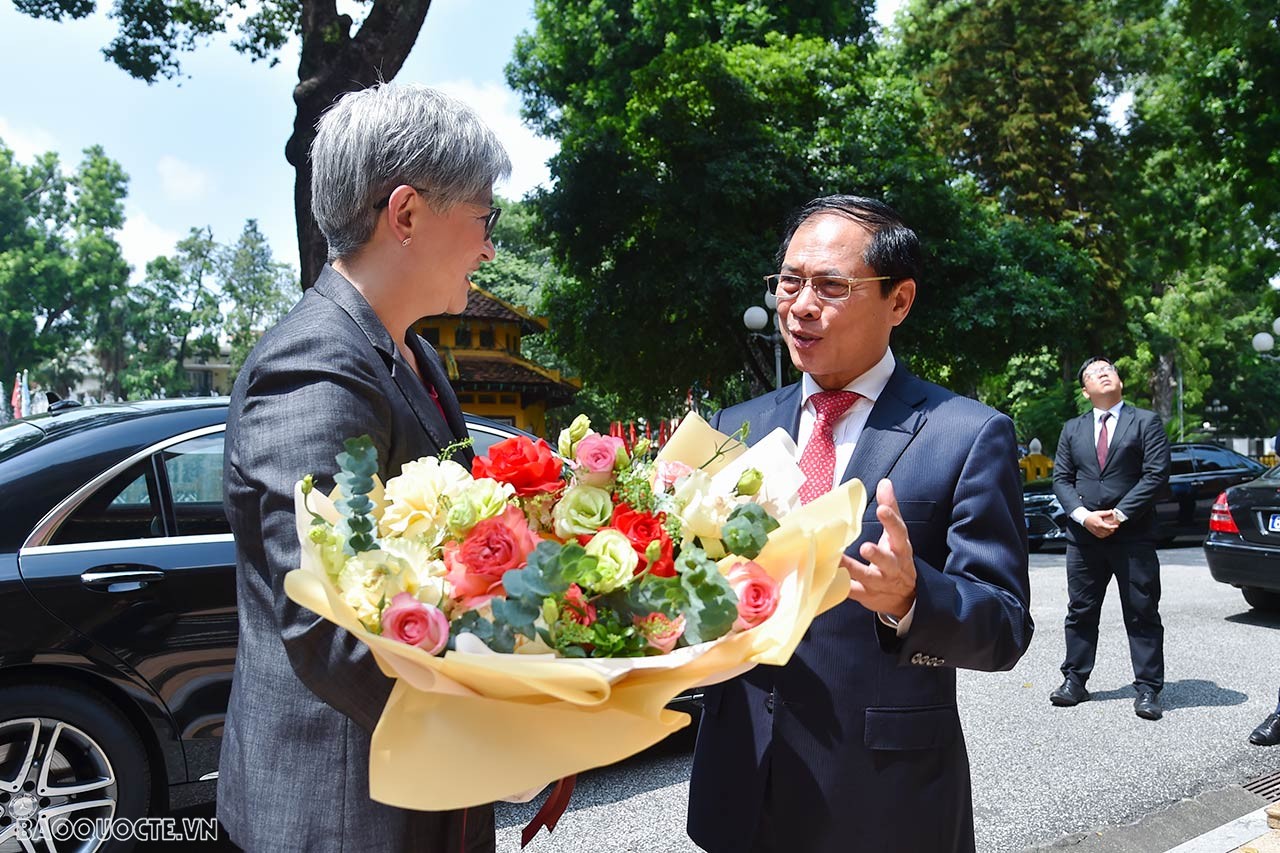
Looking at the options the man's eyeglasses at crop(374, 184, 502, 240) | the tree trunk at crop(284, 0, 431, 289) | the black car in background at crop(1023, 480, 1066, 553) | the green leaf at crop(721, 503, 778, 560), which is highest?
the tree trunk at crop(284, 0, 431, 289)

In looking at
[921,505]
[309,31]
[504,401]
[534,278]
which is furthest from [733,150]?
[534,278]

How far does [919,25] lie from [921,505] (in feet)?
91.6

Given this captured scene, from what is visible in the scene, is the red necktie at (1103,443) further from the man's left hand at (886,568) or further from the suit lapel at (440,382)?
the suit lapel at (440,382)

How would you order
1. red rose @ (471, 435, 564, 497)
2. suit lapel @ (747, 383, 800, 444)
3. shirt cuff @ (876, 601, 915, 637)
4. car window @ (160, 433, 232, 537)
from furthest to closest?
car window @ (160, 433, 232, 537) < suit lapel @ (747, 383, 800, 444) < shirt cuff @ (876, 601, 915, 637) < red rose @ (471, 435, 564, 497)

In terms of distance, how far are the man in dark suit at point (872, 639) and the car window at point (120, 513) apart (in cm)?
277

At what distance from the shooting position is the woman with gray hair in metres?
1.50

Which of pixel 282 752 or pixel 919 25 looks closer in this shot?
pixel 282 752

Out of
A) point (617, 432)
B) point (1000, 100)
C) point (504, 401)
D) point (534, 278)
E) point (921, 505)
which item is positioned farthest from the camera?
point (534, 278)

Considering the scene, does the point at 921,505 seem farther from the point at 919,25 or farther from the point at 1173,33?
the point at 919,25

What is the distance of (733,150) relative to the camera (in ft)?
59.3

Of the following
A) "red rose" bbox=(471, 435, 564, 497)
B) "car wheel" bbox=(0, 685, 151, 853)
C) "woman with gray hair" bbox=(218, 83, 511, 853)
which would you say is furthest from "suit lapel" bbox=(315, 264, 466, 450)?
"car wheel" bbox=(0, 685, 151, 853)

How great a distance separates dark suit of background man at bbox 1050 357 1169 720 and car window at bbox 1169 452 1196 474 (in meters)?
10.0

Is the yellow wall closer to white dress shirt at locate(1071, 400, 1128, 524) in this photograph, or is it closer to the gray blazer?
white dress shirt at locate(1071, 400, 1128, 524)

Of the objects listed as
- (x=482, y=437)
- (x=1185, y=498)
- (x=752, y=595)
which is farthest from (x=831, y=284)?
(x=1185, y=498)
